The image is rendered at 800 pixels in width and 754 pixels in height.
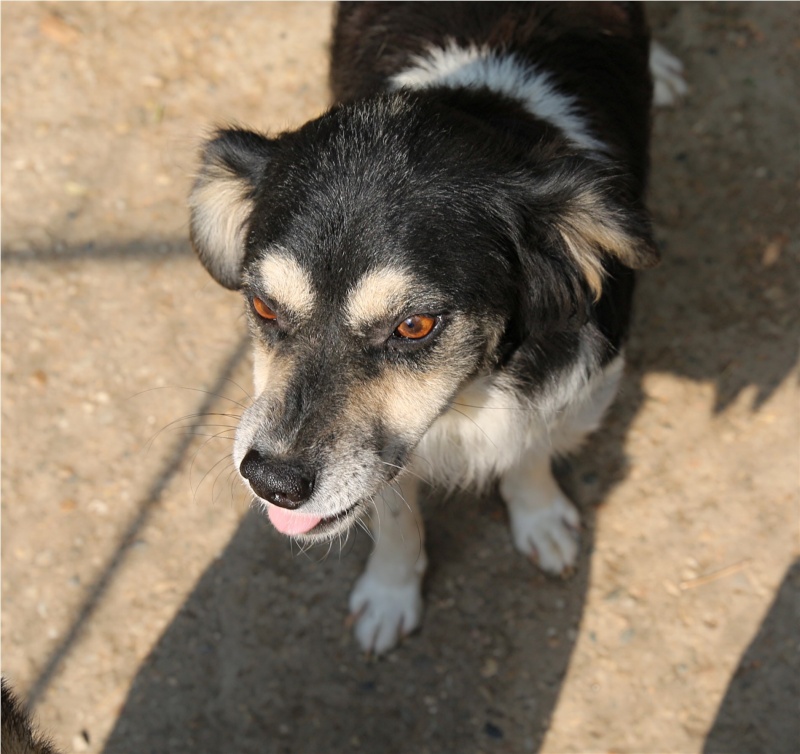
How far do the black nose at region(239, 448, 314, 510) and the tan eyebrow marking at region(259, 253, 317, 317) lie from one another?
0.42 metres

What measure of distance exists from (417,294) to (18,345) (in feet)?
8.85

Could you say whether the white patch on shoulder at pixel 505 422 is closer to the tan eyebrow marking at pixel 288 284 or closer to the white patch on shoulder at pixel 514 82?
the tan eyebrow marking at pixel 288 284

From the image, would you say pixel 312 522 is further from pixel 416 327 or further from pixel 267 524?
pixel 267 524

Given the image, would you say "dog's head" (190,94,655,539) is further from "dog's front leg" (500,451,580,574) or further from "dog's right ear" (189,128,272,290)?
"dog's front leg" (500,451,580,574)

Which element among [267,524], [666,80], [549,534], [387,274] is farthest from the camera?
[666,80]

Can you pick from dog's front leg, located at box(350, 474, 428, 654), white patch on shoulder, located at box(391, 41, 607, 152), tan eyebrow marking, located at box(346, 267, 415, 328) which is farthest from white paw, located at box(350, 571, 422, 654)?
white patch on shoulder, located at box(391, 41, 607, 152)

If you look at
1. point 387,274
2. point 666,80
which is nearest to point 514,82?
point 387,274

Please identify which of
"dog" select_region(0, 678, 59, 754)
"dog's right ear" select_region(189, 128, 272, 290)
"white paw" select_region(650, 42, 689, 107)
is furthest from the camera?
"white paw" select_region(650, 42, 689, 107)

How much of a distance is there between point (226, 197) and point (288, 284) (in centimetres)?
66

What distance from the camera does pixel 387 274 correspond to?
7.75 feet

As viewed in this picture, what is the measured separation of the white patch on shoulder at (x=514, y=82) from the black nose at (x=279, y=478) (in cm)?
140

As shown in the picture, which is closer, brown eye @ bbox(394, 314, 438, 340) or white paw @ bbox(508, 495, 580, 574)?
brown eye @ bbox(394, 314, 438, 340)

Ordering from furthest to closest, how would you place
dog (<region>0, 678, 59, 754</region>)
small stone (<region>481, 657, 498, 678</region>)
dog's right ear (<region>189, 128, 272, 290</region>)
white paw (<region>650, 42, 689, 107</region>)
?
1. white paw (<region>650, 42, 689, 107</region>)
2. small stone (<region>481, 657, 498, 678</region>)
3. dog's right ear (<region>189, 128, 272, 290</region>)
4. dog (<region>0, 678, 59, 754</region>)

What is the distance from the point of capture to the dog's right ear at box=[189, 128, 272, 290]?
285 cm
